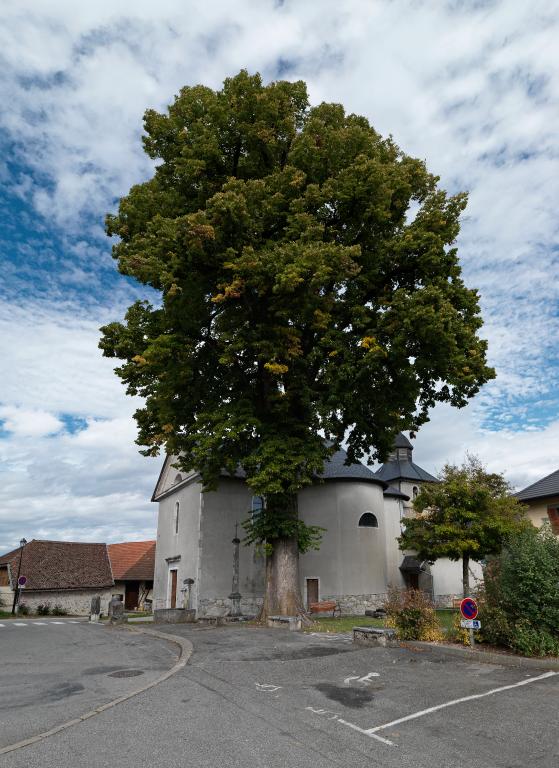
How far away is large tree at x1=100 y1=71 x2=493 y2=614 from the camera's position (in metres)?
15.9

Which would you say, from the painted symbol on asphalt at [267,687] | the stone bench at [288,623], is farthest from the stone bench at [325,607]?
the painted symbol on asphalt at [267,687]

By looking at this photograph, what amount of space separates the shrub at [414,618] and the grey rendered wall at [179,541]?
1485cm

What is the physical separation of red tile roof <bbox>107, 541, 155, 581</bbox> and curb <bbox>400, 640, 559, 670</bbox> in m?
36.4

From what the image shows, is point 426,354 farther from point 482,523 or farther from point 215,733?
point 215,733

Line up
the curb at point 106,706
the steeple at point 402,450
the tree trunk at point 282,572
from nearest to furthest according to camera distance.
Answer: the curb at point 106,706 → the tree trunk at point 282,572 → the steeple at point 402,450

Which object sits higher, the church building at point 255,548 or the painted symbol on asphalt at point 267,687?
the church building at point 255,548

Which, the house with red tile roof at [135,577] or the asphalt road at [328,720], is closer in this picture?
the asphalt road at [328,720]

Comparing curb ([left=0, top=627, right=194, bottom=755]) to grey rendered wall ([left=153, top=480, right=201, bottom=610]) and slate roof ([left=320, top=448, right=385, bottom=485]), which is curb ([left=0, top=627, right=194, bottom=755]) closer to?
grey rendered wall ([left=153, top=480, right=201, bottom=610])

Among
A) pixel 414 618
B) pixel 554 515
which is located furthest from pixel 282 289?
pixel 554 515

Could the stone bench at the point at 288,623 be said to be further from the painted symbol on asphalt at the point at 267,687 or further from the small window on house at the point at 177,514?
the small window on house at the point at 177,514

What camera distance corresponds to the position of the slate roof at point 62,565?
3875cm

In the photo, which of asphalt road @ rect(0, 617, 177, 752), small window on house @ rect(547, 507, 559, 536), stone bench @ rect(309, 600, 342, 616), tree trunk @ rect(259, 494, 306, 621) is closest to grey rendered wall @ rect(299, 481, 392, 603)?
stone bench @ rect(309, 600, 342, 616)

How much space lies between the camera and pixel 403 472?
1550 inches

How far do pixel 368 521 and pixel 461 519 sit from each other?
22.8ft
